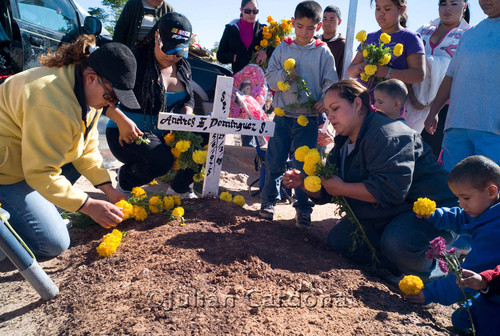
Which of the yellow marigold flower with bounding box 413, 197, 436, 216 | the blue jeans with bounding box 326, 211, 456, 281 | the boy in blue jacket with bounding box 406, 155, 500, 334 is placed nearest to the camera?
the boy in blue jacket with bounding box 406, 155, 500, 334

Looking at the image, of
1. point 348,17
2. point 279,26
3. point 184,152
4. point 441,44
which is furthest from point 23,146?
point 279,26

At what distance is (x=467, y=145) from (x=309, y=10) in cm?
184

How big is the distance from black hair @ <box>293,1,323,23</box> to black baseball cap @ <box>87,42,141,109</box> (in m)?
1.94

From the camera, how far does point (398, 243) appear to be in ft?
9.25

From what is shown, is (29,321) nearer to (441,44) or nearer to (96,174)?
(96,174)

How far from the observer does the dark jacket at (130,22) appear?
187 inches

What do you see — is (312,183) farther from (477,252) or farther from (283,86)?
(283,86)

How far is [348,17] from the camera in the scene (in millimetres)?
4484

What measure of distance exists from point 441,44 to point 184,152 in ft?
9.15

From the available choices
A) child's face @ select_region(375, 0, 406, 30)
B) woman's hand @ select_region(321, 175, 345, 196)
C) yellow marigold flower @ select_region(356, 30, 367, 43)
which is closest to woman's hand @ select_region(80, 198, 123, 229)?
woman's hand @ select_region(321, 175, 345, 196)

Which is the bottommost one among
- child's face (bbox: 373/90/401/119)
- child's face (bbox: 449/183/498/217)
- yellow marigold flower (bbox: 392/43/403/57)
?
child's face (bbox: 449/183/498/217)

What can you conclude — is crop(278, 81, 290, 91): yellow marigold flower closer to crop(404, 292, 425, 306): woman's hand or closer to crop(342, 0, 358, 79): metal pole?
crop(342, 0, 358, 79): metal pole

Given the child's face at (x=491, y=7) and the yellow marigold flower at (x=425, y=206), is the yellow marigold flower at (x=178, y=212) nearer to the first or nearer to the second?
the yellow marigold flower at (x=425, y=206)

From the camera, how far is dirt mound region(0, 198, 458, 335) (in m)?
2.08
